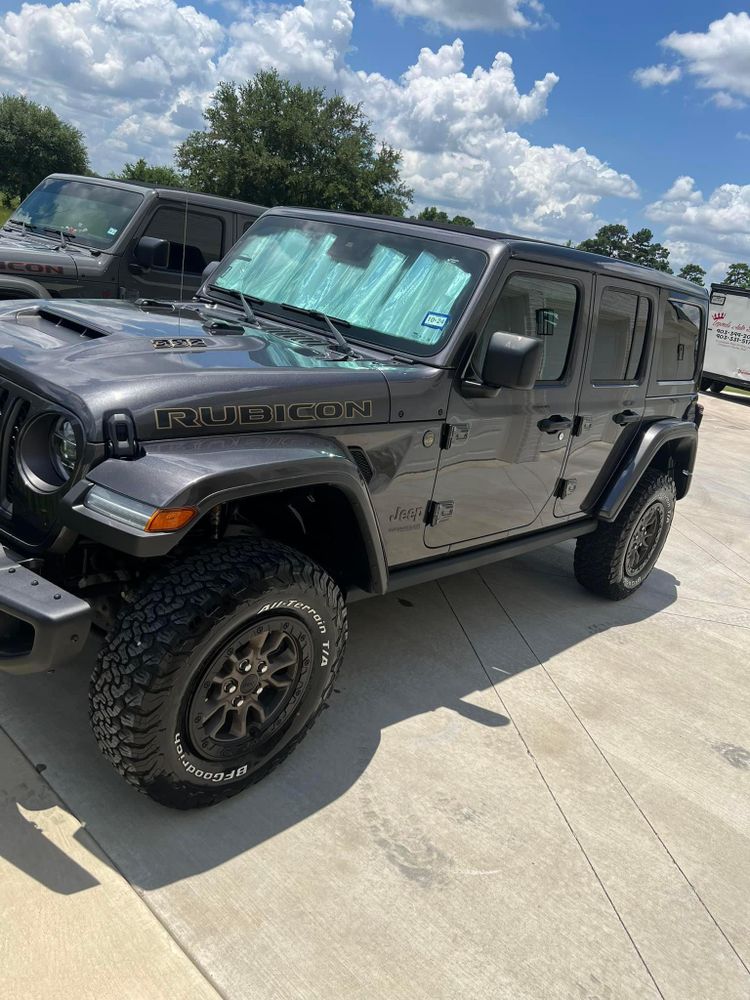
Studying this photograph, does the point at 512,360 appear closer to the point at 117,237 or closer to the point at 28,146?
the point at 117,237

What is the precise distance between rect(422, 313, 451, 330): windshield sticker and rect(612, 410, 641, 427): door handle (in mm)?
1517

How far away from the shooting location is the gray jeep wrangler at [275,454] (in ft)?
7.53

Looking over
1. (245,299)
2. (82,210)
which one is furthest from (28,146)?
(245,299)

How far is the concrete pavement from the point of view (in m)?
2.15

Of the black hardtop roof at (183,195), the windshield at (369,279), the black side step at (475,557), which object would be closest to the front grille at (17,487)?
the black side step at (475,557)

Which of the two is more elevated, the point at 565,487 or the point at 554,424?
the point at 554,424

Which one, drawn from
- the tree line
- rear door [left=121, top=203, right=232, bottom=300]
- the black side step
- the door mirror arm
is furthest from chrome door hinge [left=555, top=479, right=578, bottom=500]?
the tree line

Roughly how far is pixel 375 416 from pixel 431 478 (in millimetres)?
454

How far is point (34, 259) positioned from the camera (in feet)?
20.3

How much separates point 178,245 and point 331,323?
4.23 metres

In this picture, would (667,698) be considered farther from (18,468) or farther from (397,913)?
(18,468)

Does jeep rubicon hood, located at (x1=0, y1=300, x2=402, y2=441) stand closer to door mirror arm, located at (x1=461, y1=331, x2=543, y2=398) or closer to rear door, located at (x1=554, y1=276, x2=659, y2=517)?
door mirror arm, located at (x1=461, y1=331, x2=543, y2=398)

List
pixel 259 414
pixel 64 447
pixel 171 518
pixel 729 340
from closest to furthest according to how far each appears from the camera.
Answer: pixel 171 518
pixel 64 447
pixel 259 414
pixel 729 340

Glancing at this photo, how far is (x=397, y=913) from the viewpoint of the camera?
2369 mm
